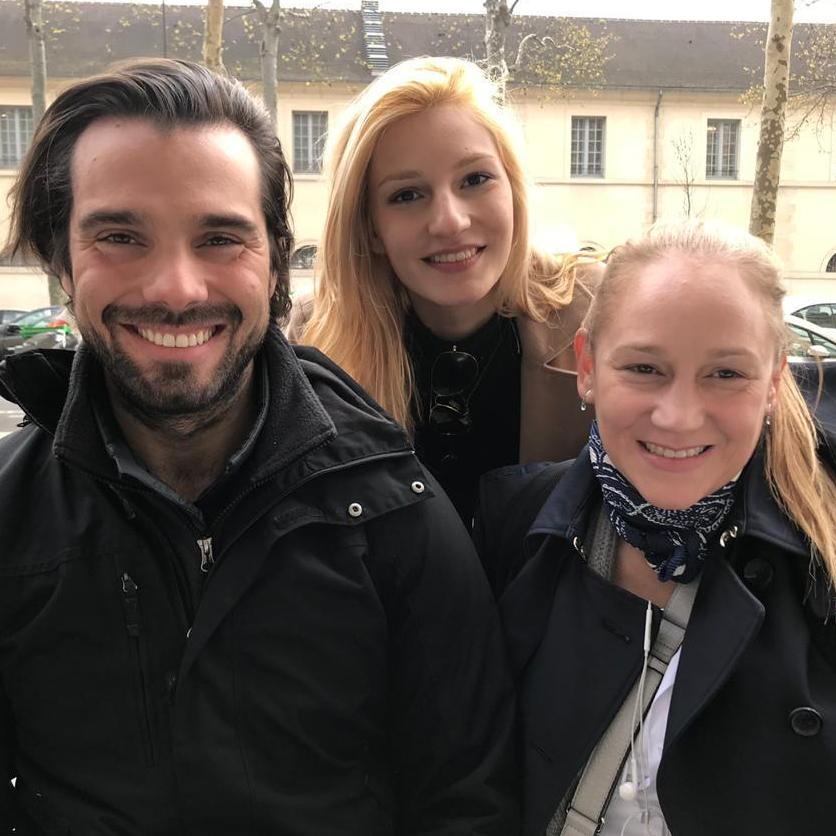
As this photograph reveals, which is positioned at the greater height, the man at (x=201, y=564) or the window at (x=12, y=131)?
the window at (x=12, y=131)

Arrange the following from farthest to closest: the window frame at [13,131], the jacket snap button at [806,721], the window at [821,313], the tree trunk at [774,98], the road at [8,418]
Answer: the window frame at [13,131]
the window at [821,313]
the road at [8,418]
the tree trunk at [774,98]
the jacket snap button at [806,721]

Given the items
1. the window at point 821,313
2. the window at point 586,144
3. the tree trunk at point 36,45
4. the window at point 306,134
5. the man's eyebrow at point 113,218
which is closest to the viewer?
the man's eyebrow at point 113,218

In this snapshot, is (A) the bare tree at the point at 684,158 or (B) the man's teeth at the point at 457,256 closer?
(B) the man's teeth at the point at 457,256

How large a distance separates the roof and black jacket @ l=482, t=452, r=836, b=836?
29.5m

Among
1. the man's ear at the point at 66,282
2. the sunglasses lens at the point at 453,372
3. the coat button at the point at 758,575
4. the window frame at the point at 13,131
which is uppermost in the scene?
the window frame at the point at 13,131

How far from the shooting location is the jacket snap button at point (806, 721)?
181cm

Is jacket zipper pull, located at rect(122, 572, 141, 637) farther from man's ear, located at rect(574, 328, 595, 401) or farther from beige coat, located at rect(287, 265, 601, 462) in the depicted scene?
beige coat, located at rect(287, 265, 601, 462)

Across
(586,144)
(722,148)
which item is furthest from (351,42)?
(722,148)

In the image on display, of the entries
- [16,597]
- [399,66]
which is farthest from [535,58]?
[16,597]

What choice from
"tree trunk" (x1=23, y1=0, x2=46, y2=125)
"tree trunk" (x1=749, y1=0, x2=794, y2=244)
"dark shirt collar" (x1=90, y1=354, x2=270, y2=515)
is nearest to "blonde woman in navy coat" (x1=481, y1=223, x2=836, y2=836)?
"dark shirt collar" (x1=90, y1=354, x2=270, y2=515)

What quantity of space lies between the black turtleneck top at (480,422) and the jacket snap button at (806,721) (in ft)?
5.00

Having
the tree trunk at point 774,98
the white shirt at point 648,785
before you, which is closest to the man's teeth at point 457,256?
the white shirt at point 648,785

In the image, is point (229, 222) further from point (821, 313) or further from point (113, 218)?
point (821, 313)

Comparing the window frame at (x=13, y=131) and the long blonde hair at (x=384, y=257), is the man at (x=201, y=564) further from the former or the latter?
the window frame at (x=13, y=131)
